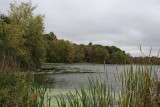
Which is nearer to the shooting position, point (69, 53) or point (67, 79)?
point (67, 79)

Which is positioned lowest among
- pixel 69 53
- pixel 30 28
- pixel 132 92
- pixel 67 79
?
pixel 67 79

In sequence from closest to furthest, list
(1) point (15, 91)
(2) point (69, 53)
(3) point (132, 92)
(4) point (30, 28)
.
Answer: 1. (1) point (15, 91)
2. (3) point (132, 92)
3. (4) point (30, 28)
4. (2) point (69, 53)

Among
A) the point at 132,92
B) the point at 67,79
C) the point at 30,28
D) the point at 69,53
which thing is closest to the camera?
the point at 132,92

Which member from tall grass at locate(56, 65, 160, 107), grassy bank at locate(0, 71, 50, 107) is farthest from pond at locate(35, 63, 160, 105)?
grassy bank at locate(0, 71, 50, 107)

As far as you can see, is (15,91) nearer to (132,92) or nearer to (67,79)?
(132,92)

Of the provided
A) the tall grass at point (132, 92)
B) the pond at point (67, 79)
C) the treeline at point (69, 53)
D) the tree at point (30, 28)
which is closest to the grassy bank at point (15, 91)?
the tall grass at point (132, 92)

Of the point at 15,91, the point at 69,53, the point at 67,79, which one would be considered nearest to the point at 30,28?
the point at 67,79

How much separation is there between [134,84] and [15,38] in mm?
16472

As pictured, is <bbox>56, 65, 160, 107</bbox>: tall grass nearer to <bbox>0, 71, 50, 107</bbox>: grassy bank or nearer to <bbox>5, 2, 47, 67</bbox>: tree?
<bbox>0, 71, 50, 107</bbox>: grassy bank

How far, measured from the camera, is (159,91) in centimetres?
268

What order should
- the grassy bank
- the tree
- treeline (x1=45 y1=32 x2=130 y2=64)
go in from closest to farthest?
1. the grassy bank
2. the tree
3. treeline (x1=45 y1=32 x2=130 y2=64)

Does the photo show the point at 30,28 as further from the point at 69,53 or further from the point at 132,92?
the point at 69,53

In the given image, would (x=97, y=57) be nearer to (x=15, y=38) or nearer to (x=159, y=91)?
(x=15, y=38)

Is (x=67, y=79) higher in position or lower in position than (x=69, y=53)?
lower
